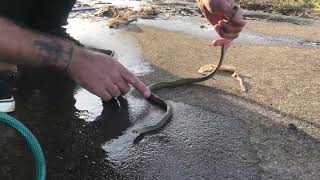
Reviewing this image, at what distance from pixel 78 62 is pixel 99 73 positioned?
109 mm

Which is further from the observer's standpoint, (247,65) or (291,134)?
(247,65)

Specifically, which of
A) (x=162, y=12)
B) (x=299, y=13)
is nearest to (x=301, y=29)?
(x=299, y=13)

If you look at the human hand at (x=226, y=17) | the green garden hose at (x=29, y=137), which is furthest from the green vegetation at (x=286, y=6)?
the green garden hose at (x=29, y=137)

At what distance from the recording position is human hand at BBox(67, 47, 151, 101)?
7.14ft

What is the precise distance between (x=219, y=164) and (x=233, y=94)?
101cm

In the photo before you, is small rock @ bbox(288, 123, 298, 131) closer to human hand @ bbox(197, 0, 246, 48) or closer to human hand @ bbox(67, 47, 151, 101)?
human hand @ bbox(197, 0, 246, 48)

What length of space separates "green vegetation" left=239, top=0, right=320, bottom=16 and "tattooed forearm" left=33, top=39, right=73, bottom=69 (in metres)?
4.70

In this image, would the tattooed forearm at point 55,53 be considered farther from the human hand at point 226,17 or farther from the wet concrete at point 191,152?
the human hand at point 226,17

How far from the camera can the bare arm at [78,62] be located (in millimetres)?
2146

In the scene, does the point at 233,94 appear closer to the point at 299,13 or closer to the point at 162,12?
the point at 162,12

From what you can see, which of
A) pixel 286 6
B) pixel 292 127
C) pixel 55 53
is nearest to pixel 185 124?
pixel 292 127

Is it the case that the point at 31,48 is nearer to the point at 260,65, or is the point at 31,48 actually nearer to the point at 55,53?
the point at 55,53

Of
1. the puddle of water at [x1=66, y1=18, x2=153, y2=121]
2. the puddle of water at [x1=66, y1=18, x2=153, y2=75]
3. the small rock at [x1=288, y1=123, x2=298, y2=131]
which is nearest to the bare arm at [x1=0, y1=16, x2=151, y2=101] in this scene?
the puddle of water at [x1=66, y1=18, x2=153, y2=121]

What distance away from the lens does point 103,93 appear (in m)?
2.26
